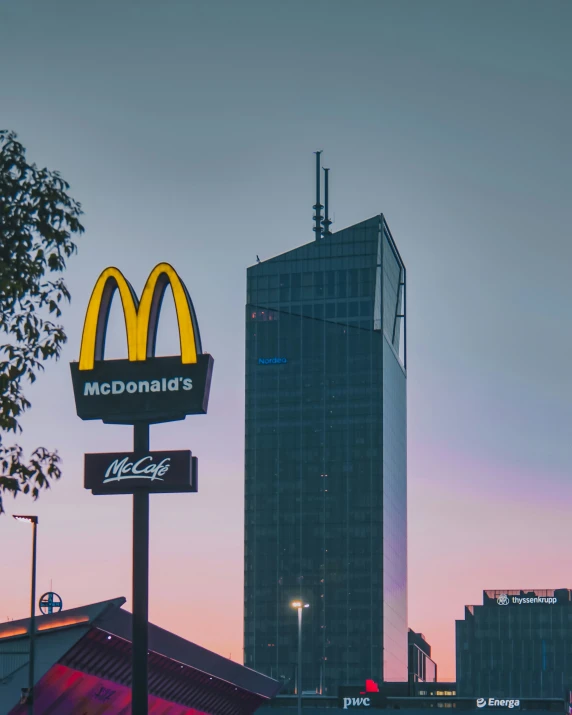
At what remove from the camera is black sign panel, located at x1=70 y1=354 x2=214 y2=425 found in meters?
49.2

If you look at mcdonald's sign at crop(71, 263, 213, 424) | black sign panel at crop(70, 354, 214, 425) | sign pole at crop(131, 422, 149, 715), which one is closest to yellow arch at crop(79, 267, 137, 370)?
mcdonald's sign at crop(71, 263, 213, 424)

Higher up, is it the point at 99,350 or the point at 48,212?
the point at 99,350

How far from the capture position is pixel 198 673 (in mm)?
83562

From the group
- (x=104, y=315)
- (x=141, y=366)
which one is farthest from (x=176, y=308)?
(x=104, y=315)

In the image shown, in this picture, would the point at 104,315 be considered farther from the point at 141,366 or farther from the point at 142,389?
the point at 142,389

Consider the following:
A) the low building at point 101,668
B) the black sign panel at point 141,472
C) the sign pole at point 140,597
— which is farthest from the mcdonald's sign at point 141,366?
the low building at point 101,668

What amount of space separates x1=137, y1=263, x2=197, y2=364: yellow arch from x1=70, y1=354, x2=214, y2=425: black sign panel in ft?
1.37

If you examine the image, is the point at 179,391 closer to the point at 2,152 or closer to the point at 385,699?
the point at 2,152

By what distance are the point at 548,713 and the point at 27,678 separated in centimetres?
9487

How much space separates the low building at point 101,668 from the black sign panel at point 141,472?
2120cm

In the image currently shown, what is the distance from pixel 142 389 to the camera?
163 feet

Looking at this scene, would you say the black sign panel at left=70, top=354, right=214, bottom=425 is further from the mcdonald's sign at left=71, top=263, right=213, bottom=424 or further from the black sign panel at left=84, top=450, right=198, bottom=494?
the black sign panel at left=84, top=450, right=198, bottom=494

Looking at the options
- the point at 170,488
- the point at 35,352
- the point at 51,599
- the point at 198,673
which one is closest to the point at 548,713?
the point at 51,599

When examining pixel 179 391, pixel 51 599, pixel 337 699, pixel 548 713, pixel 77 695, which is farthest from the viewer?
pixel 337 699
